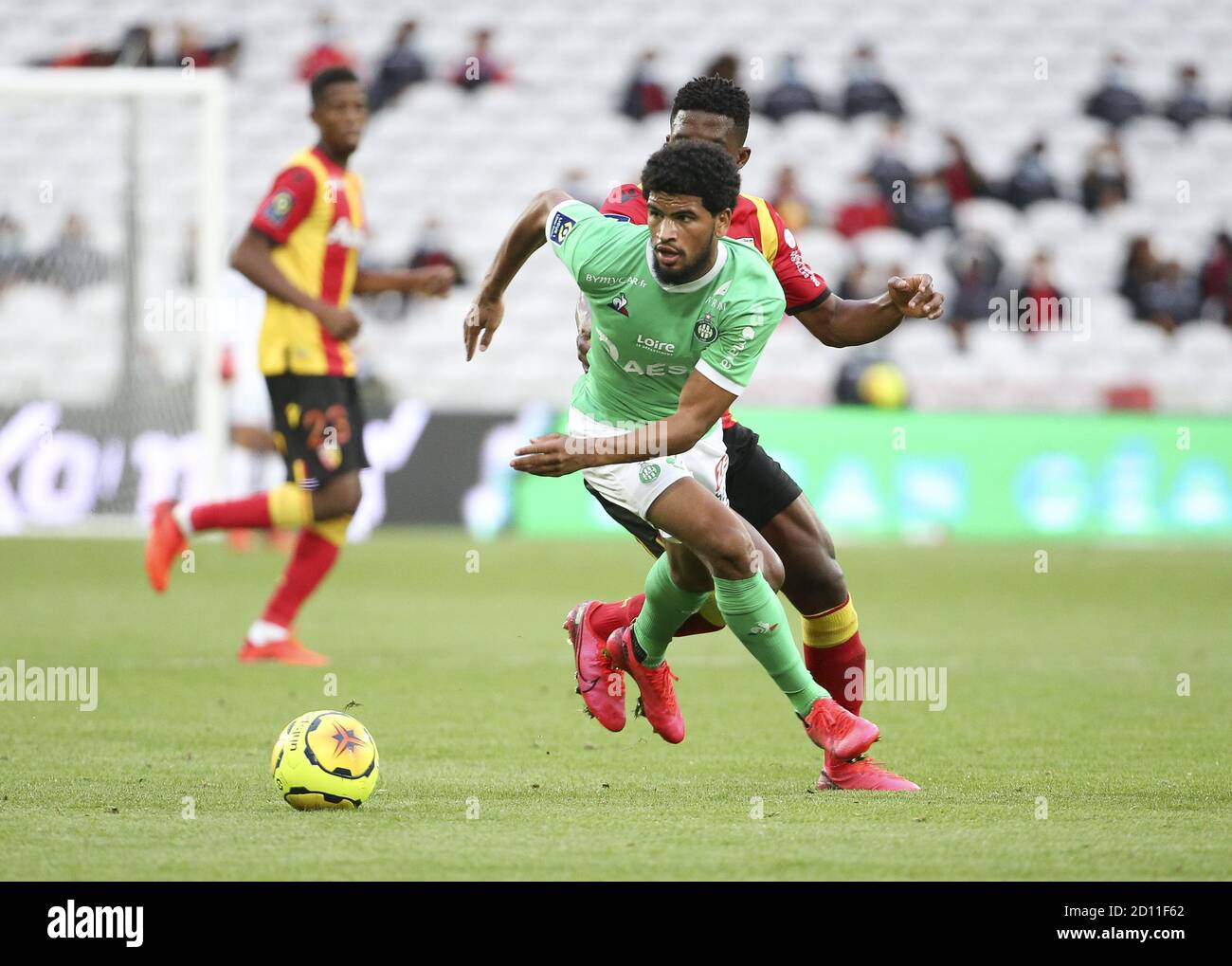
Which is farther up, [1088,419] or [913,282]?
[1088,419]

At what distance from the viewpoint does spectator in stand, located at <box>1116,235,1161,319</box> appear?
63.2ft

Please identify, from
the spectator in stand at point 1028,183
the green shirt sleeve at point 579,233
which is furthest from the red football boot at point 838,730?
the spectator in stand at point 1028,183

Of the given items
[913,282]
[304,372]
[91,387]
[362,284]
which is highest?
[91,387]

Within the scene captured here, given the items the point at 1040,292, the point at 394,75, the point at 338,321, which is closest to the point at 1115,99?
the point at 1040,292

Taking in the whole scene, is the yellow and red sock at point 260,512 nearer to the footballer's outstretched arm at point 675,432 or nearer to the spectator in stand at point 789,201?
the footballer's outstretched arm at point 675,432

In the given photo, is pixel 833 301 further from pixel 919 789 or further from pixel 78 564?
pixel 78 564

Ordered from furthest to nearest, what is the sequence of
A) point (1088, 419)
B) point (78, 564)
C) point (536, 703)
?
point (1088, 419) < point (78, 564) < point (536, 703)

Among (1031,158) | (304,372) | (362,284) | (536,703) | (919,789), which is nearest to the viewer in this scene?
(919,789)

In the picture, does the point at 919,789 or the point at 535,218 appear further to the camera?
the point at 535,218

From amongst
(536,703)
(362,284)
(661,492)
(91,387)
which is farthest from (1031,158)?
(661,492)

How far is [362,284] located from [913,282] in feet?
13.5

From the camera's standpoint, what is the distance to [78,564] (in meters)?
14.4

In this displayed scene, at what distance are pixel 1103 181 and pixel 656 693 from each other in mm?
15458
